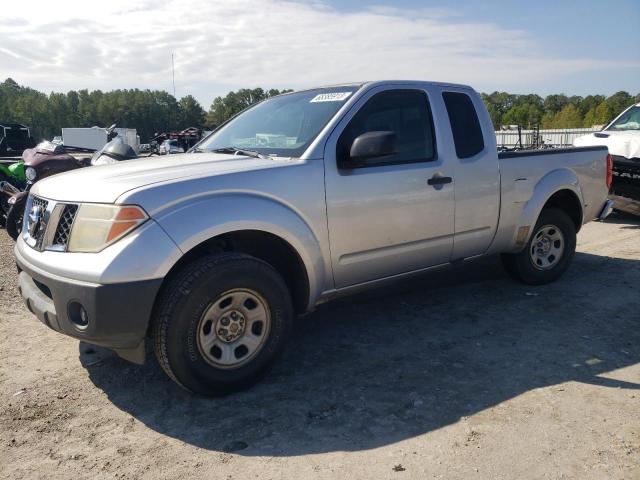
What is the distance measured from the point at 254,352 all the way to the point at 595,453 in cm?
191

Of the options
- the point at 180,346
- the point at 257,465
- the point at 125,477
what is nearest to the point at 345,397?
the point at 257,465

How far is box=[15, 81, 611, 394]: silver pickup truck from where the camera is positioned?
283cm

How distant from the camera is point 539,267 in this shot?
208 inches

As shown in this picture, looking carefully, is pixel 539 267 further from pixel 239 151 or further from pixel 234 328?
pixel 234 328

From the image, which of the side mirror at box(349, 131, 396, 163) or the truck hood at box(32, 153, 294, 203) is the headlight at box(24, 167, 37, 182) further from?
the side mirror at box(349, 131, 396, 163)

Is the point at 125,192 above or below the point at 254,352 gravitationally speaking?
above

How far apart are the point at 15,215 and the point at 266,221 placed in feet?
15.9

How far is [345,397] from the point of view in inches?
126

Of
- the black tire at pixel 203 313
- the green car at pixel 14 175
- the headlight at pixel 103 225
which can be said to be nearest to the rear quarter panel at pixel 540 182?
the black tire at pixel 203 313

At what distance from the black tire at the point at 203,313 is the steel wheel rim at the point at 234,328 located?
24mm

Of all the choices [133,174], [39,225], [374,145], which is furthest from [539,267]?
[39,225]

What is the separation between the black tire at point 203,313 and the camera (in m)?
2.90

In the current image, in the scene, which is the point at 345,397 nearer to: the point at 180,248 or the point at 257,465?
the point at 257,465

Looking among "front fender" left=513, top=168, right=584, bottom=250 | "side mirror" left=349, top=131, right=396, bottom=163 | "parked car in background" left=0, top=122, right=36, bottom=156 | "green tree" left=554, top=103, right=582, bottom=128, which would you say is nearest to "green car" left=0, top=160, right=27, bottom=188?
"side mirror" left=349, top=131, right=396, bottom=163
